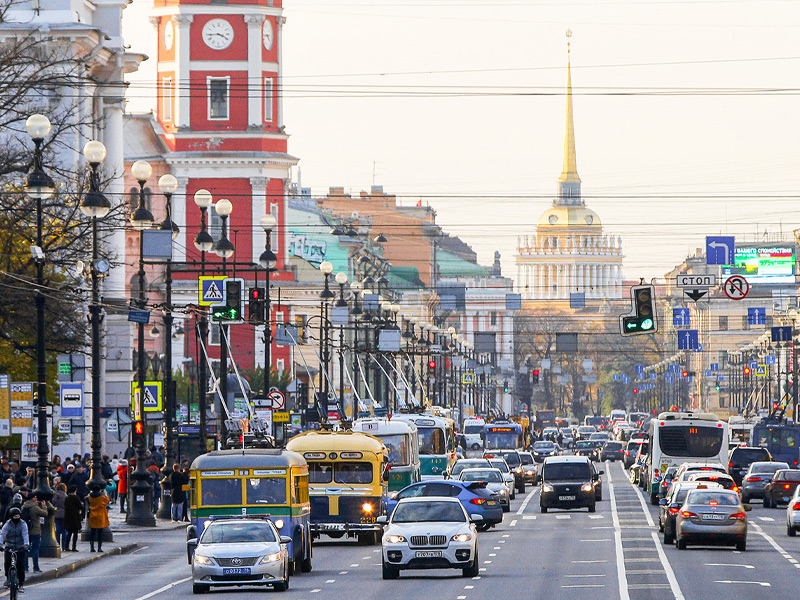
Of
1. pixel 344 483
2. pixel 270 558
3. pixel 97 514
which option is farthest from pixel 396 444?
pixel 270 558

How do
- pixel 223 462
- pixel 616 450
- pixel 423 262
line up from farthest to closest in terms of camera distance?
1. pixel 423 262
2. pixel 616 450
3. pixel 223 462

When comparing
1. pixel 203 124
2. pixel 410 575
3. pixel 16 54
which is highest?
pixel 203 124

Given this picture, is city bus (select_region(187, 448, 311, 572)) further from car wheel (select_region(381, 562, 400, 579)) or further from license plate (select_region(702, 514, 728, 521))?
license plate (select_region(702, 514, 728, 521))

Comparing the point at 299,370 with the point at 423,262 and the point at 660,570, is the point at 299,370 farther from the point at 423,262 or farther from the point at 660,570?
the point at 660,570

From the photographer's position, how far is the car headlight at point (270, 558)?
28219mm

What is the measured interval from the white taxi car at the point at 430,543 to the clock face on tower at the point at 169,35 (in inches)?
3075

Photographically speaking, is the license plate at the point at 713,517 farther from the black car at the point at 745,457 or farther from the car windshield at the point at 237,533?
the black car at the point at 745,457

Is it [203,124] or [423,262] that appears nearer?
[203,124]

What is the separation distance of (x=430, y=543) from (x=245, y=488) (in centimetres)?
340

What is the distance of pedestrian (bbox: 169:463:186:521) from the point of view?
1917 inches

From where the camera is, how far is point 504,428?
95188mm

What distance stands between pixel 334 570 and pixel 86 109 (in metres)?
40.0

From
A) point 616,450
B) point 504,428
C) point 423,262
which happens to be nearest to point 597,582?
point 504,428

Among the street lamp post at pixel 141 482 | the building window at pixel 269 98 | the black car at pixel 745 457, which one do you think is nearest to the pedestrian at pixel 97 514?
the street lamp post at pixel 141 482
